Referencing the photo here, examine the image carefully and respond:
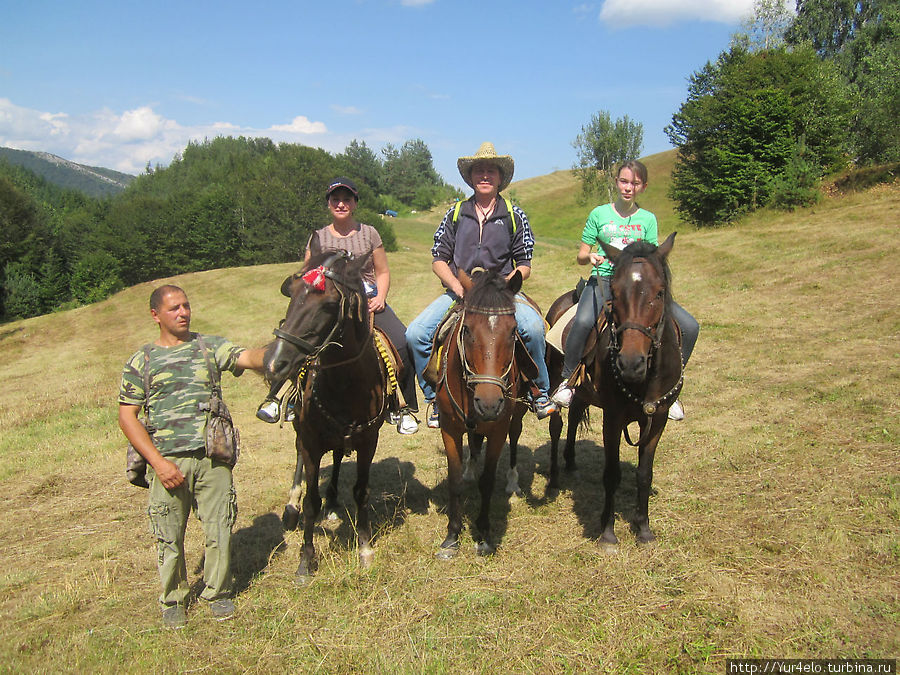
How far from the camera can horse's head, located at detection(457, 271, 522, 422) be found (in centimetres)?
418

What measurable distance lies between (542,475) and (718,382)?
16.4ft

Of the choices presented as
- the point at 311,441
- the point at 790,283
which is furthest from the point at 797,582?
the point at 790,283

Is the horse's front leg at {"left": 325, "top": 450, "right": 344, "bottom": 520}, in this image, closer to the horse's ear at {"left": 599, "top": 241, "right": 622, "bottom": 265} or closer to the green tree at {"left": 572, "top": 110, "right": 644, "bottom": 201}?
the horse's ear at {"left": 599, "top": 241, "right": 622, "bottom": 265}

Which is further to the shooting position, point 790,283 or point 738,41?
point 738,41

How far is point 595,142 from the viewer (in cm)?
5431

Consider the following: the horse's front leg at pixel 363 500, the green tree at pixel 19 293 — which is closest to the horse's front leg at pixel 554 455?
the horse's front leg at pixel 363 500

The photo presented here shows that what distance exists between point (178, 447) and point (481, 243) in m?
3.45

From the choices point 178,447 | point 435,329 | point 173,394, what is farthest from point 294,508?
point 435,329

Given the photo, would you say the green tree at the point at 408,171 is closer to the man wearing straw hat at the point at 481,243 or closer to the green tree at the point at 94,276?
the green tree at the point at 94,276

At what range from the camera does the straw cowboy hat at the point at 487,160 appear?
5.66 metres

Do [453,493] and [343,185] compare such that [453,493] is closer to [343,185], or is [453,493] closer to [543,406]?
[543,406]

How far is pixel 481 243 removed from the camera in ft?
18.5

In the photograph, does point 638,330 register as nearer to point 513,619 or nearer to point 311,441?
point 513,619

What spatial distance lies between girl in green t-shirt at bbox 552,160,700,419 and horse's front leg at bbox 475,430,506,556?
94 centimetres
